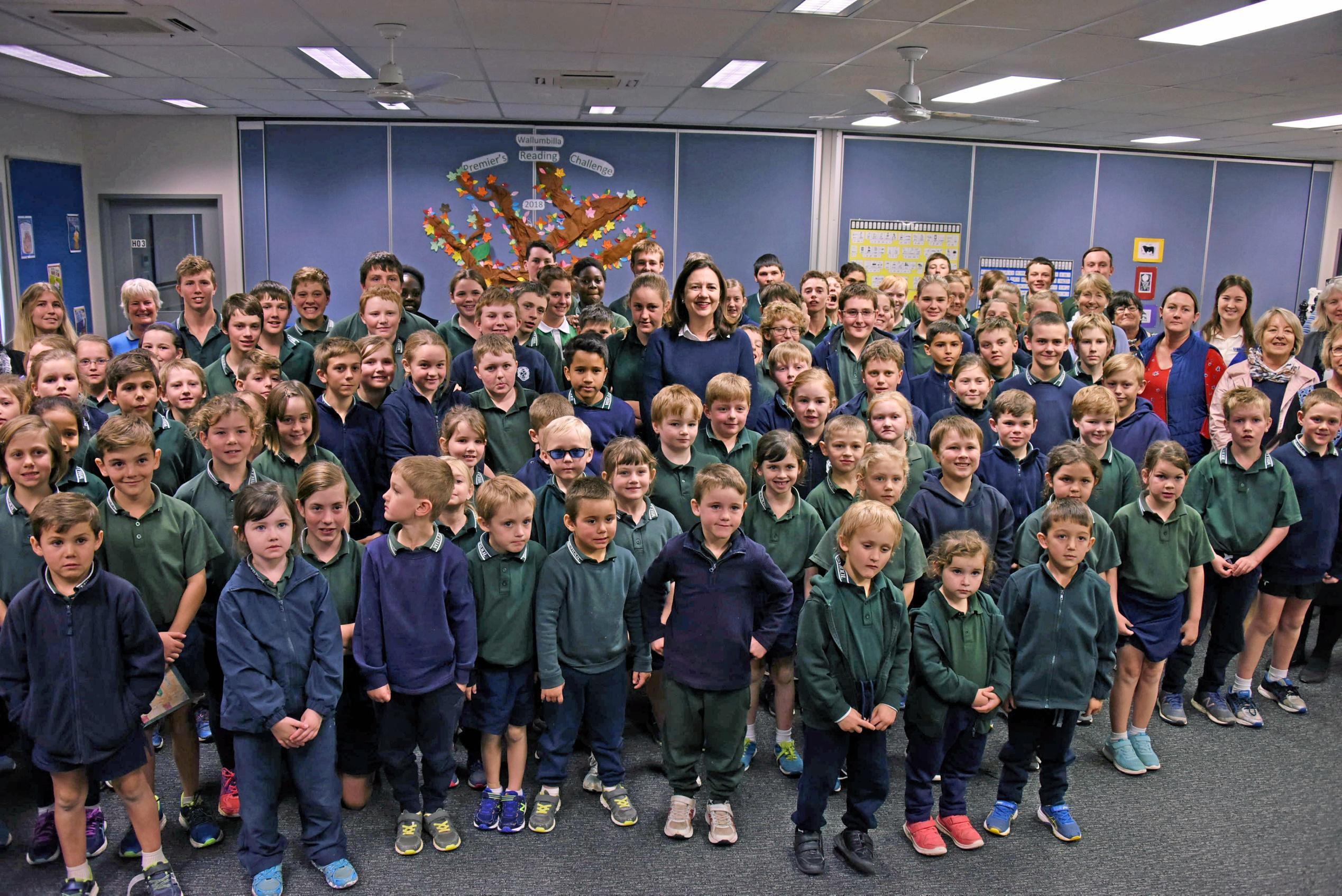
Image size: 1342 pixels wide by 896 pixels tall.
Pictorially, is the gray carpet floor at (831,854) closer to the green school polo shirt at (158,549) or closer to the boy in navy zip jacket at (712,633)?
the boy in navy zip jacket at (712,633)

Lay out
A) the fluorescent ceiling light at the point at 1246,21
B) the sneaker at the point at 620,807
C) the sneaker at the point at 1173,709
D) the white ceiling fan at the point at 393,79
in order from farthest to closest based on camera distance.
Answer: the white ceiling fan at the point at 393,79 → the fluorescent ceiling light at the point at 1246,21 → the sneaker at the point at 1173,709 → the sneaker at the point at 620,807

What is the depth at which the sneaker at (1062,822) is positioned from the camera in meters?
2.85

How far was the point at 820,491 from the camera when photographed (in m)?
3.29

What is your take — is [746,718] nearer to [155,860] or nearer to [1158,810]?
[1158,810]

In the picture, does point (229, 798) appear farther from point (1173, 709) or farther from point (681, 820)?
point (1173, 709)

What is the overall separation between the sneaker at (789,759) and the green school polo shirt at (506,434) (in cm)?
147

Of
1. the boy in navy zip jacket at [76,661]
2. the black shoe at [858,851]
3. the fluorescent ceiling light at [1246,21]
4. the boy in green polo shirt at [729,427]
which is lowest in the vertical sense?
the black shoe at [858,851]

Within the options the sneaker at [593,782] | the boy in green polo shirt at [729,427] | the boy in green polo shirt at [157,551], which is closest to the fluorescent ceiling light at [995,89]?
the boy in green polo shirt at [729,427]

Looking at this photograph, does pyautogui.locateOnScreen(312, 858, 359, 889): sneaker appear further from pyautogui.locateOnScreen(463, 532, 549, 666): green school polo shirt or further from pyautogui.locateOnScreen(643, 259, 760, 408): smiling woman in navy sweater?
pyautogui.locateOnScreen(643, 259, 760, 408): smiling woman in navy sweater

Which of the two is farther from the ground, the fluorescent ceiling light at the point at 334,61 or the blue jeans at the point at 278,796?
the fluorescent ceiling light at the point at 334,61

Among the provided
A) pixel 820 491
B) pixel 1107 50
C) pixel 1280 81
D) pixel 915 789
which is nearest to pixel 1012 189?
pixel 1280 81

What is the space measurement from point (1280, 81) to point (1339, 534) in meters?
3.66

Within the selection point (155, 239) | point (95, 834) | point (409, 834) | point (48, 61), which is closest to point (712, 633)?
point (409, 834)

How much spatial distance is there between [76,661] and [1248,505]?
4074 mm
